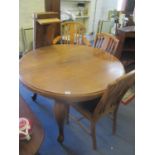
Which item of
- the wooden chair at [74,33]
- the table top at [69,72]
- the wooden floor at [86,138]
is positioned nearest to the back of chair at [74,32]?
the wooden chair at [74,33]

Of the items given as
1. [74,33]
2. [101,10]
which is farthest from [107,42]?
[101,10]

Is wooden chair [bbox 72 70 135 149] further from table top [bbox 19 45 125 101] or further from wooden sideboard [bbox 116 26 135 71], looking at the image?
wooden sideboard [bbox 116 26 135 71]

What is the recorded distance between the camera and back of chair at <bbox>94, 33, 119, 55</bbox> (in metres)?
2.03

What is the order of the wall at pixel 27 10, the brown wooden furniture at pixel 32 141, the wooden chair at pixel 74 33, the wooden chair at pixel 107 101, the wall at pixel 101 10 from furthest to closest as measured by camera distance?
the wall at pixel 101 10 → the wall at pixel 27 10 → the wooden chair at pixel 74 33 → the wooden chair at pixel 107 101 → the brown wooden furniture at pixel 32 141

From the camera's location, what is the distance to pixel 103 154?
5.28 ft

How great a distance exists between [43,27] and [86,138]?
147 cm

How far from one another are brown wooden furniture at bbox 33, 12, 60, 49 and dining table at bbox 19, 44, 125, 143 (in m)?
0.31

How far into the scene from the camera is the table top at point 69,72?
1259 millimetres

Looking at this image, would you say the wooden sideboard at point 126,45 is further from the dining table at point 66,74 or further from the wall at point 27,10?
the wall at point 27,10

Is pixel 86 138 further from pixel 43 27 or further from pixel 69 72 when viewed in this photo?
pixel 43 27

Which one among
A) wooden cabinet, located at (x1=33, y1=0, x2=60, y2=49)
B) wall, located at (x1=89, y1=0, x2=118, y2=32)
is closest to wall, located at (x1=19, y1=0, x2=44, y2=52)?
wooden cabinet, located at (x1=33, y1=0, x2=60, y2=49)

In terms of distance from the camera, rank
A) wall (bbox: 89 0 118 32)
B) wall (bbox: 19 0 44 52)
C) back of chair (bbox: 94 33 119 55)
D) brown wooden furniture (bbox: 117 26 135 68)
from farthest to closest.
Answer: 1. wall (bbox: 89 0 118 32)
2. wall (bbox: 19 0 44 52)
3. brown wooden furniture (bbox: 117 26 135 68)
4. back of chair (bbox: 94 33 119 55)
